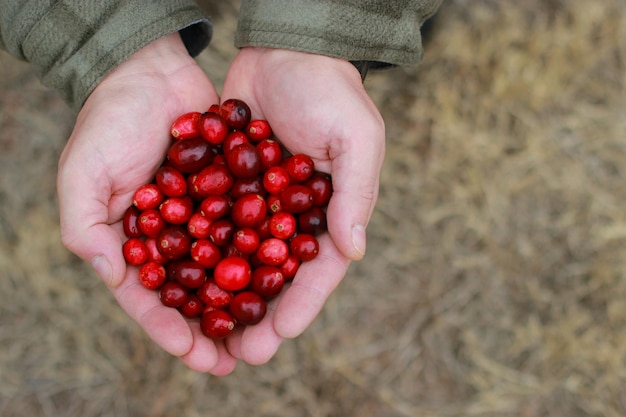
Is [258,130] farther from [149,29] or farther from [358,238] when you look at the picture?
[358,238]

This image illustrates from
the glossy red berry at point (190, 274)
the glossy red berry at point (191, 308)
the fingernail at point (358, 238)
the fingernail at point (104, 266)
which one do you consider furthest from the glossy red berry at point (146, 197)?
the fingernail at point (358, 238)

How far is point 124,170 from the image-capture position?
4375 millimetres

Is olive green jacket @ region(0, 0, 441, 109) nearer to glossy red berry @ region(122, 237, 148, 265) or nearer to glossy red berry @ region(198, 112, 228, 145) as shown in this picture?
glossy red berry @ region(198, 112, 228, 145)

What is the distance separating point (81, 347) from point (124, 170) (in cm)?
237

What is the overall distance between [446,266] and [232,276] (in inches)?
102

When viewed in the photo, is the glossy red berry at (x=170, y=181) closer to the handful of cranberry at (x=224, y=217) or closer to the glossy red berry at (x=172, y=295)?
the handful of cranberry at (x=224, y=217)

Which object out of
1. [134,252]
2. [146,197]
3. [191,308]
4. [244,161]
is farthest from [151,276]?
[244,161]

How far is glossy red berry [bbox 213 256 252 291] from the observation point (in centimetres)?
434

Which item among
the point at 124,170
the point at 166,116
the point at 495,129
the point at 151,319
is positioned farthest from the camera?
the point at 495,129

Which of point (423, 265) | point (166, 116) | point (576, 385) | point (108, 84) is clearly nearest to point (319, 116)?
point (166, 116)

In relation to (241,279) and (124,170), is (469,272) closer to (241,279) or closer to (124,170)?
(241,279)

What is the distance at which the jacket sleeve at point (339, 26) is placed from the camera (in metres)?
4.21

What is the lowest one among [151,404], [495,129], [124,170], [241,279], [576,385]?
[576,385]

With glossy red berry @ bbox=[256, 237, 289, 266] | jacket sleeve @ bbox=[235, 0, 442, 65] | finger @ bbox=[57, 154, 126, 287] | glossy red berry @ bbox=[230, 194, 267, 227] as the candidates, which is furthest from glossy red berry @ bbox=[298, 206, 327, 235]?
finger @ bbox=[57, 154, 126, 287]
